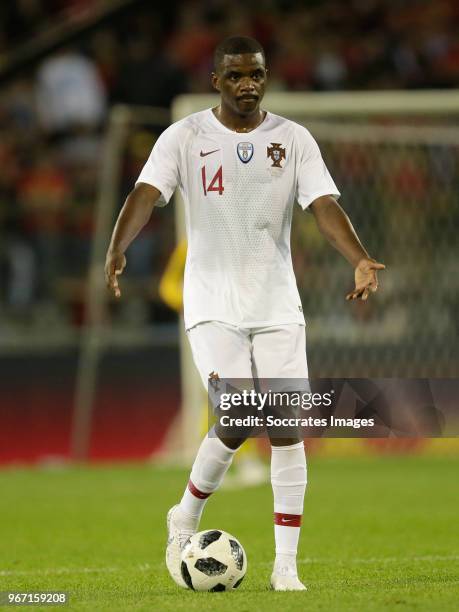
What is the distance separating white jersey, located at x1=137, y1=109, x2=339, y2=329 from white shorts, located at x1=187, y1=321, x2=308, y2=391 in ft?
0.12

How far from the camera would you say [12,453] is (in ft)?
41.0

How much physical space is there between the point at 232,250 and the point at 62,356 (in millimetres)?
7673

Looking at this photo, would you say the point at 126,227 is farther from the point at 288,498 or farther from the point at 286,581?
the point at 286,581

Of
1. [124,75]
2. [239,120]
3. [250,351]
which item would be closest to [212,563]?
[250,351]

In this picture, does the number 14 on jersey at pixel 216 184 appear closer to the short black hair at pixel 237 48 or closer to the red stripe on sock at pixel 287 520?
the short black hair at pixel 237 48

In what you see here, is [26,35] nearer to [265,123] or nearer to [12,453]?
[12,453]

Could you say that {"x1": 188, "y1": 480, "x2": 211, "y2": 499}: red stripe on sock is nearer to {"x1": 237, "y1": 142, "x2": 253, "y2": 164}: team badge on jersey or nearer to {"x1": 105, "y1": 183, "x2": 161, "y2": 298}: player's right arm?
{"x1": 105, "y1": 183, "x2": 161, "y2": 298}: player's right arm

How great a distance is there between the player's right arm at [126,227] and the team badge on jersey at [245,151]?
1.10 ft

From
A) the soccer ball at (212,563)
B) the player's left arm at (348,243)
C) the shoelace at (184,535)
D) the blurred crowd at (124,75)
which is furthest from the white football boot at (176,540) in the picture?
the blurred crowd at (124,75)

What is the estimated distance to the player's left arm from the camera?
4996 mm

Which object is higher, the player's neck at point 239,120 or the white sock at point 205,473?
the player's neck at point 239,120

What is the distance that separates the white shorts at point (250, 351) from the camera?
5211 mm

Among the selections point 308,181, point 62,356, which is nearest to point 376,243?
point 62,356

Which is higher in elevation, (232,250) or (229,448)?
(232,250)
